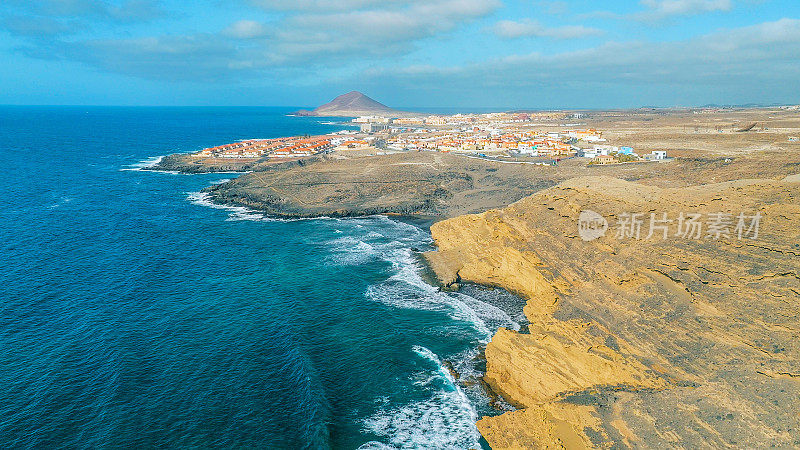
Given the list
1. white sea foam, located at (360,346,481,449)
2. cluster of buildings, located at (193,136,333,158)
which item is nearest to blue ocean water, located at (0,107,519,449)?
white sea foam, located at (360,346,481,449)

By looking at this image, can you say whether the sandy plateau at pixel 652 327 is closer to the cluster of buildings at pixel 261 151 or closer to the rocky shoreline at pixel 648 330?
the rocky shoreline at pixel 648 330

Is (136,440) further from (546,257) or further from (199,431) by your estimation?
(546,257)

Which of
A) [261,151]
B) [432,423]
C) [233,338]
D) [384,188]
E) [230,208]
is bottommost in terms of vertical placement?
[432,423]

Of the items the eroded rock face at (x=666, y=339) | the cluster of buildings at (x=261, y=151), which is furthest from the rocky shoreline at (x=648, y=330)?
the cluster of buildings at (x=261, y=151)

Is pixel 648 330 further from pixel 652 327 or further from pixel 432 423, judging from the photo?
pixel 432 423

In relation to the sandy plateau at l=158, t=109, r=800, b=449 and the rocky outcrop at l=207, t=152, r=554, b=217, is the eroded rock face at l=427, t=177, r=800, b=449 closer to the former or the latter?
the sandy plateau at l=158, t=109, r=800, b=449

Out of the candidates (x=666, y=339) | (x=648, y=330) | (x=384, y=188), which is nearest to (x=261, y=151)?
(x=384, y=188)
